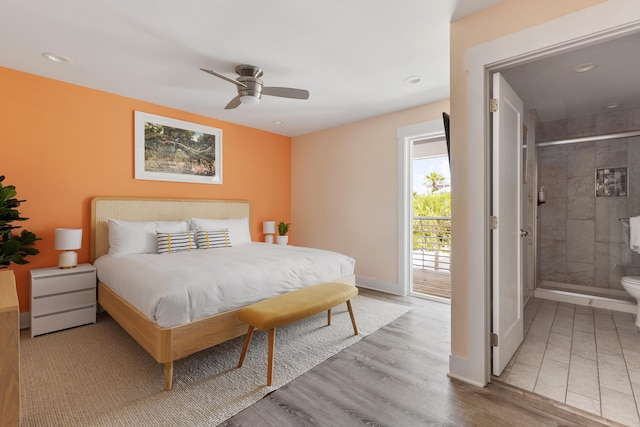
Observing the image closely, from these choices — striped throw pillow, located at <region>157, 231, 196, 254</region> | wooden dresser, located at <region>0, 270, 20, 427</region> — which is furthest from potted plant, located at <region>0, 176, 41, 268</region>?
wooden dresser, located at <region>0, 270, 20, 427</region>

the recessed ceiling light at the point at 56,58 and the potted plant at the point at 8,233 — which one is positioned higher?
the recessed ceiling light at the point at 56,58

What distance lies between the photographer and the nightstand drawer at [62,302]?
269cm

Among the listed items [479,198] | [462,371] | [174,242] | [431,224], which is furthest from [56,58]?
[431,224]

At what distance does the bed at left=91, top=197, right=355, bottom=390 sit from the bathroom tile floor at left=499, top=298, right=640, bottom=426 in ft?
5.96

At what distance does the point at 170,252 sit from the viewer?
130 inches

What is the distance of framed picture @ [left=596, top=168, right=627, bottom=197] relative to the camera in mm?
3820

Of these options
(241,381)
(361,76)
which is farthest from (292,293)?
(361,76)

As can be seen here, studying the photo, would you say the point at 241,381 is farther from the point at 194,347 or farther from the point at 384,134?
the point at 384,134

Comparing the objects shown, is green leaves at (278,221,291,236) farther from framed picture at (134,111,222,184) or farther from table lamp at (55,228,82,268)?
table lamp at (55,228,82,268)

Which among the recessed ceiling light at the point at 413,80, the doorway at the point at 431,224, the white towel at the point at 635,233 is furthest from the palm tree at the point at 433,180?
the recessed ceiling light at the point at 413,80

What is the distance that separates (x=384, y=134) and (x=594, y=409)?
350cm

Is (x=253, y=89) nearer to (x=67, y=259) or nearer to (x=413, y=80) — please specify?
(x=413, y=80)

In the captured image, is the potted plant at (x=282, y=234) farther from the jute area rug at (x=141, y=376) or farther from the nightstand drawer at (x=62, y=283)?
the nightstand drawer at (x=62, y=283)

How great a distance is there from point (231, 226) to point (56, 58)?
2457mm
